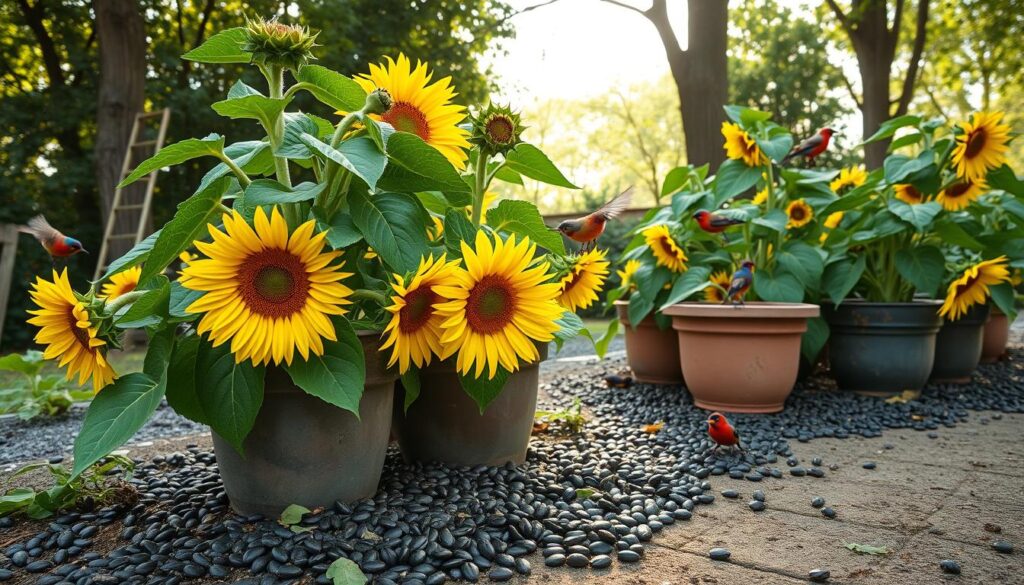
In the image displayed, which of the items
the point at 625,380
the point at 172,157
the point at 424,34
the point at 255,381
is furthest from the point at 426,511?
the point at 424,34

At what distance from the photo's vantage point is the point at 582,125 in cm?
3306

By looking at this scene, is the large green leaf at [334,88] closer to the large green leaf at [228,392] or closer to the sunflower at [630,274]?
the large green leaf at [228,392]

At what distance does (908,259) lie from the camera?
370 cm

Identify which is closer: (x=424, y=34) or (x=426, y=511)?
(x=426, y=511)

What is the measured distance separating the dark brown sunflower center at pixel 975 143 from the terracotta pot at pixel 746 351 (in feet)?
3.87

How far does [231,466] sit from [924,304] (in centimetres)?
354

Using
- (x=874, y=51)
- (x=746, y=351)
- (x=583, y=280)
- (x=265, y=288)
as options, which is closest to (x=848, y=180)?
(x=746, y=351)

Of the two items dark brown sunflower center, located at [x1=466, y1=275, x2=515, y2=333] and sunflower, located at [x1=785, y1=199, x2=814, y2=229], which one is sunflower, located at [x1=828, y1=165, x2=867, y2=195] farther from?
dark brown sunflower center, located at [x1=466, y1=275, x2=515, y2=333]

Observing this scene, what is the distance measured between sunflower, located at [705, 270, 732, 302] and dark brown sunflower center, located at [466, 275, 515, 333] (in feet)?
7.16

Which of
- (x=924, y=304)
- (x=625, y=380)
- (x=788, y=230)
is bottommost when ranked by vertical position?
(x=625, y=380)

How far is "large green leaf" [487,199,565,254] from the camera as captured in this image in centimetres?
214

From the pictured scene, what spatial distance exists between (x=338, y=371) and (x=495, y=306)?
430 mm

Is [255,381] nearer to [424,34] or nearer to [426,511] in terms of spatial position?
[426,511]

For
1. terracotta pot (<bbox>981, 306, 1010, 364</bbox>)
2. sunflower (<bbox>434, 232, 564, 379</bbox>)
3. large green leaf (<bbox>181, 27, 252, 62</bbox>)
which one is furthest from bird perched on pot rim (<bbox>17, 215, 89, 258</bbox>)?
terracotta pot (<bbox>981, 306, 1010, 364</bbox>)
